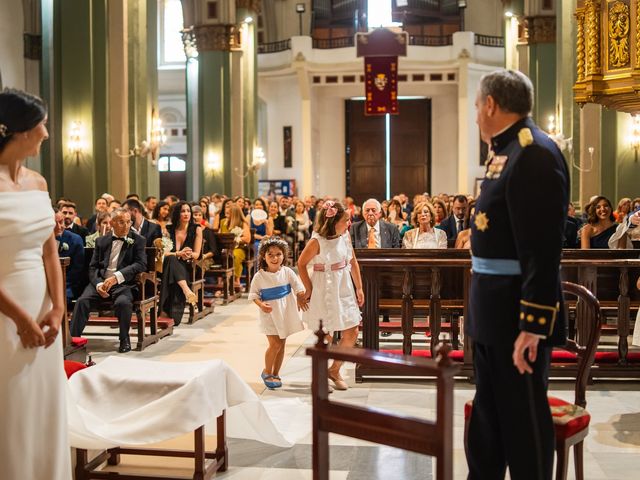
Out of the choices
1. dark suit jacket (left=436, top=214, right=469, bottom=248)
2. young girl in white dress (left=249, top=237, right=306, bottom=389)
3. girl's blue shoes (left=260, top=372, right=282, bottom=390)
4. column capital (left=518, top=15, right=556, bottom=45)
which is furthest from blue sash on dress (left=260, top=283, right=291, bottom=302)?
column capital (left=518, top=15, right=556, bottom=45)

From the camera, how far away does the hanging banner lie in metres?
31.2

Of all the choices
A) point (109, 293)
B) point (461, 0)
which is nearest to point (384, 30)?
point (461, 0)

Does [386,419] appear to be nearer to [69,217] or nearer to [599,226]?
[599,226]

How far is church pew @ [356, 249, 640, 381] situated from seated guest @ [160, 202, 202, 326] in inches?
135

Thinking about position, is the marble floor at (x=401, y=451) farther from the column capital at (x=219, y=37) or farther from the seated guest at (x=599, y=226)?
the column capital at (x=219, y=37)

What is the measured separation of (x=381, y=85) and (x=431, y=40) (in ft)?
17.4

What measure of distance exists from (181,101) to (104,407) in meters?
32.5

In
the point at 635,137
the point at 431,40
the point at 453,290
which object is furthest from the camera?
the point at 431,40

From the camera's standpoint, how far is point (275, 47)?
35.3 meters

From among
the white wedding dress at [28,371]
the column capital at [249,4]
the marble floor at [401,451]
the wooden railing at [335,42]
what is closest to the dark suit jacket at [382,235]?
the marble floor at [401,451]

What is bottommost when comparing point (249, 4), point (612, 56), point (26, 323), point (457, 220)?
point (26, 323)

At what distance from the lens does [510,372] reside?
131 inches

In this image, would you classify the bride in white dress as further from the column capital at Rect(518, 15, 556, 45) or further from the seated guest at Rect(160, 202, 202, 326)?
the column capital at Rect(518, 15, 556, 45)

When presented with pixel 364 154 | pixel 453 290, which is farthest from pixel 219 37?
pixel 453 290
